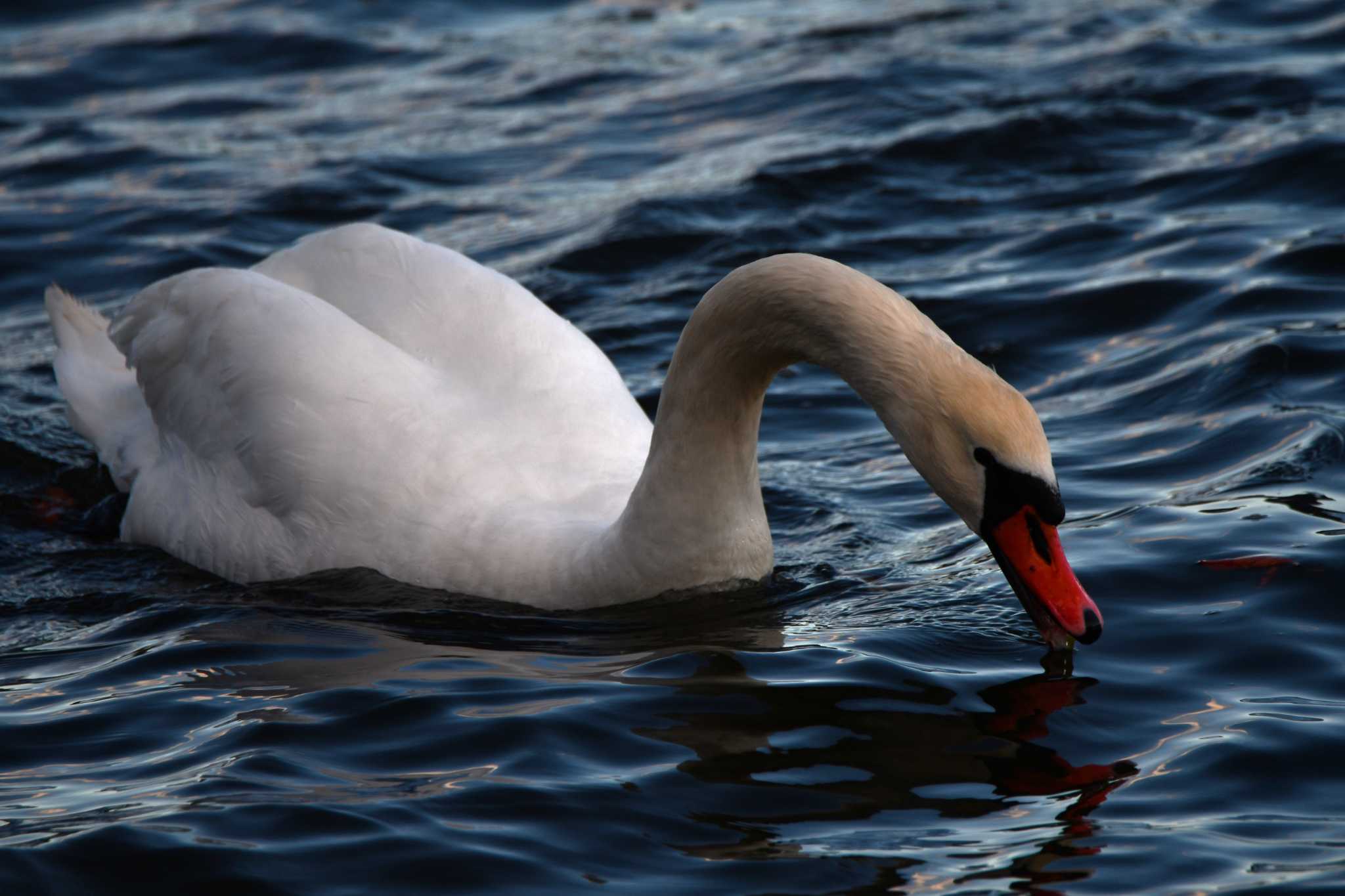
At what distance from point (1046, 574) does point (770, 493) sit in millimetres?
2721

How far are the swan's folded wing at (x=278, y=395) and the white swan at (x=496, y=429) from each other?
11mm

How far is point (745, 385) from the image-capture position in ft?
21.2

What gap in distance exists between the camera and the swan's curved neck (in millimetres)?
5844

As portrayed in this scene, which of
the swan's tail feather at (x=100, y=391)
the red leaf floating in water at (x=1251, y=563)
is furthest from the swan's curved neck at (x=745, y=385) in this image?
the swan's tail feather at (x=100, y=391)

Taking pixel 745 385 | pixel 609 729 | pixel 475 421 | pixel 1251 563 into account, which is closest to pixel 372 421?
pixel 475 421

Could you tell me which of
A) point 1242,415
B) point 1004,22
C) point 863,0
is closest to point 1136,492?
point 1242,415

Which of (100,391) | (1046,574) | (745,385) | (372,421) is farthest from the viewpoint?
(100,391)

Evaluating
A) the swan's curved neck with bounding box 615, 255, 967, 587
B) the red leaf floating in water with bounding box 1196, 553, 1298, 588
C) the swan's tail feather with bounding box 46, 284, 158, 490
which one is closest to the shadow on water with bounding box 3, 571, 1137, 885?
the swan's curved neck with bounding box 615, 255, 967, 587

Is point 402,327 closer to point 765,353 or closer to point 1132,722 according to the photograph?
point 765,353

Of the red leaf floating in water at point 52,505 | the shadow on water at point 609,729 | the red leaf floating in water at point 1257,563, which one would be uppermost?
the red leaf floating in water at point 52,505

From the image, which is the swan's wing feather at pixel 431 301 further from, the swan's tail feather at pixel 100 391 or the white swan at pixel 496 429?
the swan's tail feather at pixel 100 391

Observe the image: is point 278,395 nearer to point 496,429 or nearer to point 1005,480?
point 496,429

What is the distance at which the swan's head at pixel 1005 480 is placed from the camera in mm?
5520

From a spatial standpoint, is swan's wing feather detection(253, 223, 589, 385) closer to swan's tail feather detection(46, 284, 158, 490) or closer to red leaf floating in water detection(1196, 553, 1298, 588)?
swan's tail feather detection(46, 284, 158, 490)
